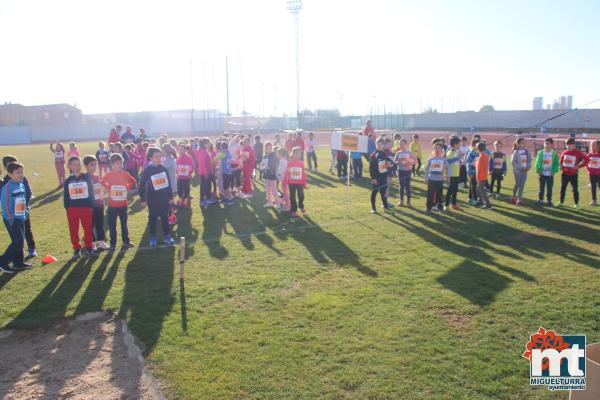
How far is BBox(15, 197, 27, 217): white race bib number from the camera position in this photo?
8224 millimetres

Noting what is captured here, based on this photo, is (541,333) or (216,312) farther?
(216,312)

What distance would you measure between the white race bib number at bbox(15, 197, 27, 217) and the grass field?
115 cm

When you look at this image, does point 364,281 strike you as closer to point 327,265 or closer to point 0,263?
point 327,265

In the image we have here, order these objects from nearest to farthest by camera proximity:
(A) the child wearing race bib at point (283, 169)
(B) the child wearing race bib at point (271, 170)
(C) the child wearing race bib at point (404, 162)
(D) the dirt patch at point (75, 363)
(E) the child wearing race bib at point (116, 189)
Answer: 1. (D) the dirt patch at point (75, 363)
2. (E) the child wearing race bib at point (116, 189)
3. (A) the child wearing race bib at point (283, 169)
4. (C) the child wearing race bib at point (404, 162)
5. (B) the child wearing race bib at point (271, 170)

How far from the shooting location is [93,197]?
8875 millimetres

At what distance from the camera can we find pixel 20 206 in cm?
830

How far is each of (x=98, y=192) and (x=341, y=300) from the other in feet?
20.7

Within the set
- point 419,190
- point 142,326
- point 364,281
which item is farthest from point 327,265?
point 419,190

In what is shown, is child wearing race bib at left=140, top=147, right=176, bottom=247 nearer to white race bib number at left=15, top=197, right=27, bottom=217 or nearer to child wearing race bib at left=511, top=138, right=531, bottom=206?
white race bib number at left=15, top=197, right=27, bottom=217

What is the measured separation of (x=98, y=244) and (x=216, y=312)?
4.67 metres

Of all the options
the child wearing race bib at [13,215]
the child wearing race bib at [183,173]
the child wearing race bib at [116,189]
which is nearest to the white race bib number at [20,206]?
the child wearing race bib at [13,215]

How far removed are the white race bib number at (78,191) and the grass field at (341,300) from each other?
131 cm

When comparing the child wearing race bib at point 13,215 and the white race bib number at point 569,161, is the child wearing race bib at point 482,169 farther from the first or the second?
the child wearing race bib at point 13,215

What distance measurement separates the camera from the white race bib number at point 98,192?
9.55m
